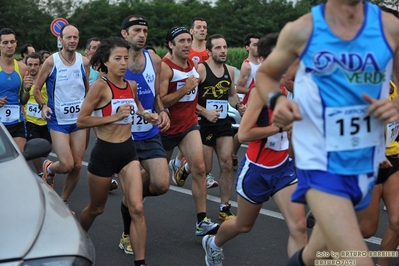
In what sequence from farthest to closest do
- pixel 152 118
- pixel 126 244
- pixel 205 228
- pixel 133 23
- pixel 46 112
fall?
pixel 46 112, pixel 133 23, pixel 205 228, pixel 126 244, pixel 152 118

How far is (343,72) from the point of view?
3.71 m

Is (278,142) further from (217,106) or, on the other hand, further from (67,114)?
(67,114)

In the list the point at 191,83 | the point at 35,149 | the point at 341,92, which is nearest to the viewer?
the point at 341,92

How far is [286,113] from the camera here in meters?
3.59

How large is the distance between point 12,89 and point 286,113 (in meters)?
6.59

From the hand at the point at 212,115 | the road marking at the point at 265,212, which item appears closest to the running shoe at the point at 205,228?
the road marking at the point at 265,212

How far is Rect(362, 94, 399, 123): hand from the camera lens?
3.65m

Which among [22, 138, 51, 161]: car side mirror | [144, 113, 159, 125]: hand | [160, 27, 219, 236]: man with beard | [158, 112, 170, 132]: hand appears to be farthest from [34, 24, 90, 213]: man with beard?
[22, 138, 51, 161]: car side mirror

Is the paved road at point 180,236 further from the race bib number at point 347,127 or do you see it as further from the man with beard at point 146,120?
the race bib number at point 347,127

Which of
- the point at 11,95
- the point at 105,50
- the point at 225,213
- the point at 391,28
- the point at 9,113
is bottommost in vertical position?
the point at 225,213

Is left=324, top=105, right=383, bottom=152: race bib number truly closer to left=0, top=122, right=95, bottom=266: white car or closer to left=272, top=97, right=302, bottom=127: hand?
left=272, top=97, right=302, bottom=127: hand

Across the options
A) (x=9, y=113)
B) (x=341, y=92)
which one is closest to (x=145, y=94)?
(x=9, y=113)

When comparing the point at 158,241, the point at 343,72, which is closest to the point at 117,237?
the point at 158,241

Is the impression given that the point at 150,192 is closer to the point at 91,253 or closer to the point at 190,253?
the point at 190,253
